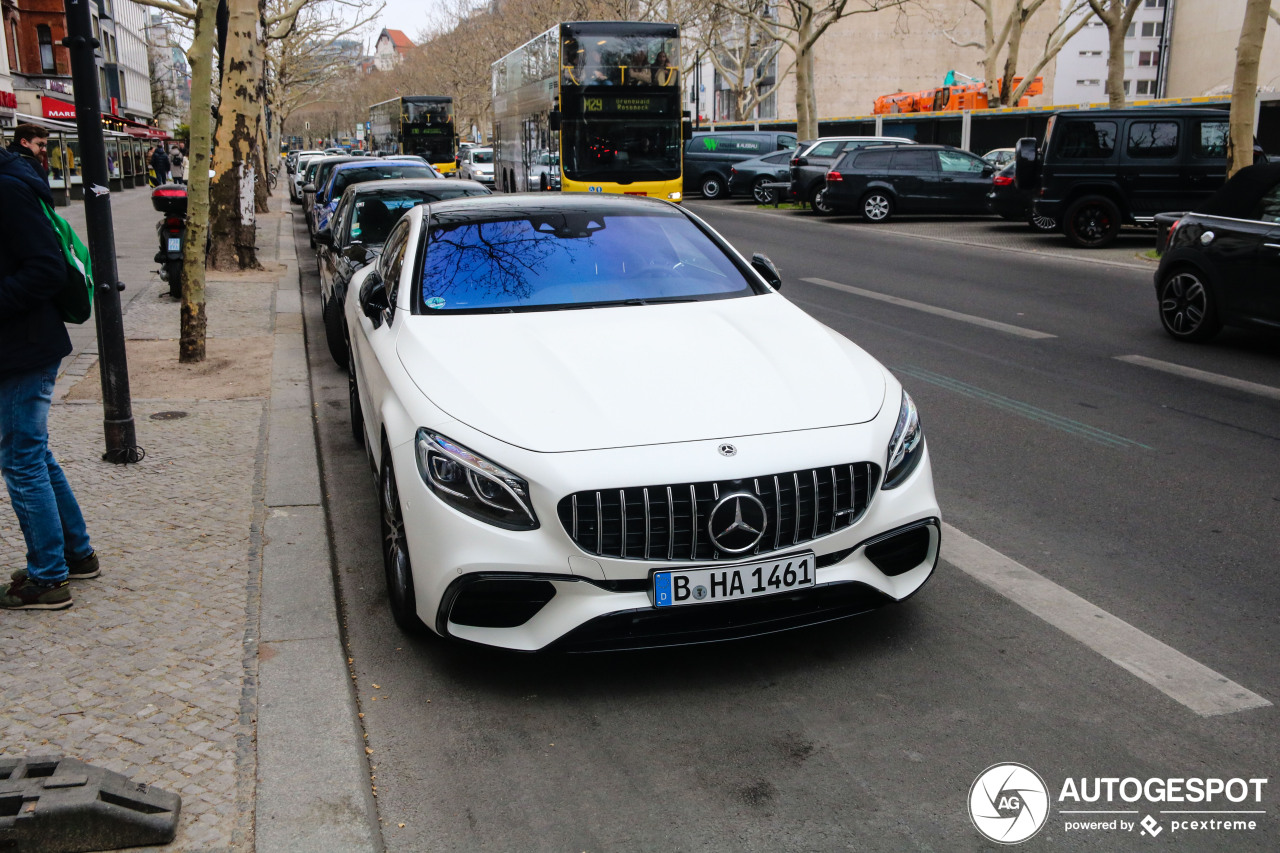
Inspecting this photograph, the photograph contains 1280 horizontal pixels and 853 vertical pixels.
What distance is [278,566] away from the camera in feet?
16.2

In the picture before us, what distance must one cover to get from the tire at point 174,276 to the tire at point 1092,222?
13509 mm

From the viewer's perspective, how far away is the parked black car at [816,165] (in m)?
27.7

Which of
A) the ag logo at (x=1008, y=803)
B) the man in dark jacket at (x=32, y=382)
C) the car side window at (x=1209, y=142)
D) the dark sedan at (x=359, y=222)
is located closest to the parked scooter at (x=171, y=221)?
the dark sedan at (x=359, y=222)

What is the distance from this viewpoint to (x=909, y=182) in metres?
24.8

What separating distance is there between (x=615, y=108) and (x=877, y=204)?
19.3 ft

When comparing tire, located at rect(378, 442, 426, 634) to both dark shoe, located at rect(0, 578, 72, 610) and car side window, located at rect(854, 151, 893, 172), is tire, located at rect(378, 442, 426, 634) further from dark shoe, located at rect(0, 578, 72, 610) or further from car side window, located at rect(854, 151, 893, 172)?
car side window, located at rect(854, 151, 893, 172)

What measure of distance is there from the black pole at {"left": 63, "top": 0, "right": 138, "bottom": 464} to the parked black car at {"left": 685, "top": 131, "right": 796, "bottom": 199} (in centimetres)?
2927

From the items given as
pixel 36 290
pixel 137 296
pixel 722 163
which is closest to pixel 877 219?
pixel 722 163

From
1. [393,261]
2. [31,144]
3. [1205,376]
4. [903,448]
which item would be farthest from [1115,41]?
[31,144]

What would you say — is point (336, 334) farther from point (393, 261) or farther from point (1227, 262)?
point (1227, 262)

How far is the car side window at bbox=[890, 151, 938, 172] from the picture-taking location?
24.7 meters

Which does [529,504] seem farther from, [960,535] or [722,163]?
[722,163]

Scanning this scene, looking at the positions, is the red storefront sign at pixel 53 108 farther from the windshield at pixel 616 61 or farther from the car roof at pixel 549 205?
the car roof at pixel 549 205

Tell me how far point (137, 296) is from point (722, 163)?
23.3 metres
